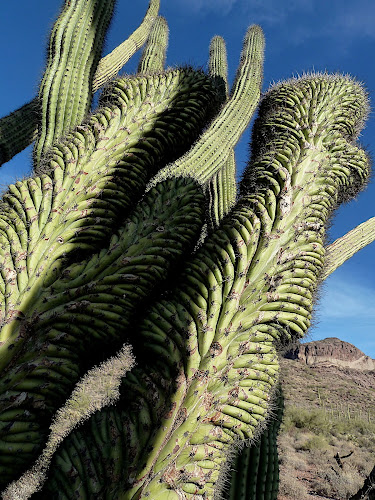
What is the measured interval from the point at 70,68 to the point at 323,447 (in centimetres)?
1482

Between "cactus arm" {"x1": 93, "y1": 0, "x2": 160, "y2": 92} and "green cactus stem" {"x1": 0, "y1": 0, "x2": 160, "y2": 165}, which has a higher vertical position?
"cactus arm" {"x1": 93, "y1": 0, "x2": 160, "y2": 92}

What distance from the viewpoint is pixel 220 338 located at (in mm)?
1768

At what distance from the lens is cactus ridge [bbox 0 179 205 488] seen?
1618mm

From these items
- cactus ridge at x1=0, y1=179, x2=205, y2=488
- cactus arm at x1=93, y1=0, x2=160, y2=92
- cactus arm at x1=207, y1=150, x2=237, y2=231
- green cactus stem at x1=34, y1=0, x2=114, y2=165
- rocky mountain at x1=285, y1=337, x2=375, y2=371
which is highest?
rocky mountain at x1=285, y1=337, x2=375, y2=371

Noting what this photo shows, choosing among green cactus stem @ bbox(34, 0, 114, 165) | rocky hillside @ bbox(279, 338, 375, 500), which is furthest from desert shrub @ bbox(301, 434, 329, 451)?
green cactus stem @ bbox(34, 0, 114, 165)

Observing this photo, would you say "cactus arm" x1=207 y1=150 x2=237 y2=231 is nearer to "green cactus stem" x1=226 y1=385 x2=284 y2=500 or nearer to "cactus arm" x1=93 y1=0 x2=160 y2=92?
"cactus arm" x1=93 y1=0 x2=160 y2=92

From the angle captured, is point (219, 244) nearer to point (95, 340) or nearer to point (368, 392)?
point (95, 340)

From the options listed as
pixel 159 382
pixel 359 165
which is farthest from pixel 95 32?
pixel 159 382

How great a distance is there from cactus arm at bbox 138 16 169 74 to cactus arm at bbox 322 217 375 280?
3.69 metres

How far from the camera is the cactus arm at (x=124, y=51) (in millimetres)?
5164

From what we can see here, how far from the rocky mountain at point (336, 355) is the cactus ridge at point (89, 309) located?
194 ft

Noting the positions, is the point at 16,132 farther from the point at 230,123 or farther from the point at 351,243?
the point at 351,243

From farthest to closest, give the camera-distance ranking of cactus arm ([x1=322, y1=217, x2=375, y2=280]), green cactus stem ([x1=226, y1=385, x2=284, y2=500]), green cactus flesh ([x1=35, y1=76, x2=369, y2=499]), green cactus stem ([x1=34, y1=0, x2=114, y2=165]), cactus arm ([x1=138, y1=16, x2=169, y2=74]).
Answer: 1. cactus arm ([x1=138, y1=16, x2=169, y2=74])
2. cactus arm ([x1=322, y1=217, x2=375, y2=280])
3. green cactus stem ([x1=34, y1=0, x2=114, y2=165])
4. green cactus stem ([x1=226, y1=385, x2=284, y2=500])
5. green cactus flesh ([x1=35, y1=76, x2=369, y2=499])

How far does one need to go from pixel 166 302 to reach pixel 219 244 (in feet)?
1.37
